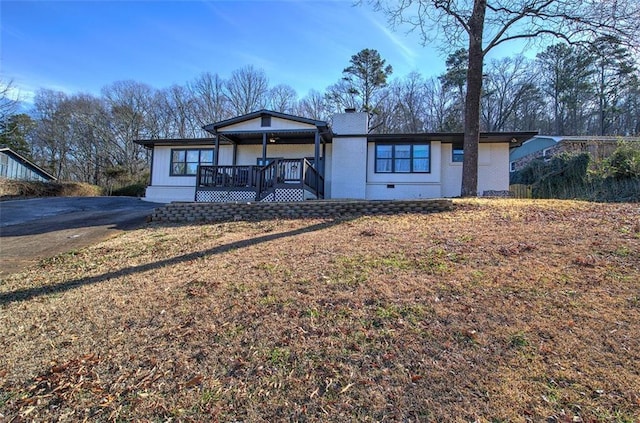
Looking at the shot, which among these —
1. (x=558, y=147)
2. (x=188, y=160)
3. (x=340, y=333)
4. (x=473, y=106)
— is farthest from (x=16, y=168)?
(x=558, y=147)

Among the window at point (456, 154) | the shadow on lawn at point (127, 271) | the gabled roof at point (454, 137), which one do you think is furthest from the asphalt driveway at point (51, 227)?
the window at point (456, 154)

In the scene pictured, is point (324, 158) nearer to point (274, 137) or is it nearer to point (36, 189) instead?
point (274, 137)

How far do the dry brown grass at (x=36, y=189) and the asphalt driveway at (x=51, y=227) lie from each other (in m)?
6.79

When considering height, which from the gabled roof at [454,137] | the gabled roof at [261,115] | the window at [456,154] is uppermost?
the gabled roof at [261,115]

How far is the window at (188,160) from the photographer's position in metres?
16.5

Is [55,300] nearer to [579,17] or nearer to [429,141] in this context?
[429,141]

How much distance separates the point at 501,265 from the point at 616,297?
130 cm

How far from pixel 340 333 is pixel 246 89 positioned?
3722cm

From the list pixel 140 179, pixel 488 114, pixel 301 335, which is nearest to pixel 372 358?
pixel 301 335

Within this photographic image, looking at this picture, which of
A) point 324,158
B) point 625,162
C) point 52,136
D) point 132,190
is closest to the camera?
point 625,162

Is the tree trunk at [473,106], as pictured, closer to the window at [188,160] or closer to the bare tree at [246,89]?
the window at [188,160]

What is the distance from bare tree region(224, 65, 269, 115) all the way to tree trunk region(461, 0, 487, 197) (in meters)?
27.1

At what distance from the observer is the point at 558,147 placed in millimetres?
20062

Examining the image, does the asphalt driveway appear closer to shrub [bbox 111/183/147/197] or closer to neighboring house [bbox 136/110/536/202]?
neighboring house [bbox 136/110/536/202]
